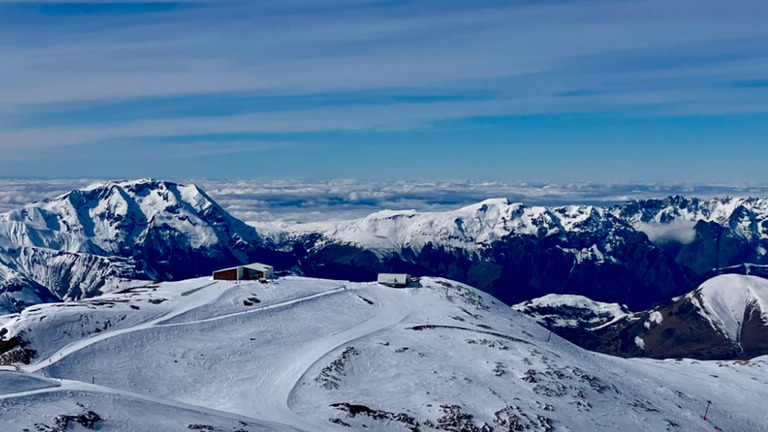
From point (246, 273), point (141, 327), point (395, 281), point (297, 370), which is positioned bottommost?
point (297, 370)

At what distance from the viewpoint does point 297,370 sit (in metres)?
104

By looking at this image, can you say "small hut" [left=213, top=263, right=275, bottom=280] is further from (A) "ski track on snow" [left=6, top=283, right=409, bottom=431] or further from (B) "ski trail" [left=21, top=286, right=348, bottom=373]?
(A) "ski track on snow" [left=6, top=283, right=409, bottom=431]

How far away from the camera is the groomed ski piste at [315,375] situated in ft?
262

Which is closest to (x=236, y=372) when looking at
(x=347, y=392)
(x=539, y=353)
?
A: (x=347, y=392)

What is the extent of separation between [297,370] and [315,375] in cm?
378

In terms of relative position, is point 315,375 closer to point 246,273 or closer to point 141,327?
point 141,327

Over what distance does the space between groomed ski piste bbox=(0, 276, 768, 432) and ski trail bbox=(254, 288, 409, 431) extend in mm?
311

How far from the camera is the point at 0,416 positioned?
65.1 meters

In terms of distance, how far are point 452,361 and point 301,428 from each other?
36841 millimetres

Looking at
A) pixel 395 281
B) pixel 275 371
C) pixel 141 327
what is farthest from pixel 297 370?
pixel 395 281

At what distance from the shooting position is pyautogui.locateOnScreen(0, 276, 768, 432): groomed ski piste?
262 ft

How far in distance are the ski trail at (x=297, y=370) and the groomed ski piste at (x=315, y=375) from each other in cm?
31

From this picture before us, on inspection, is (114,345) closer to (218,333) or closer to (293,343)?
(218,333)

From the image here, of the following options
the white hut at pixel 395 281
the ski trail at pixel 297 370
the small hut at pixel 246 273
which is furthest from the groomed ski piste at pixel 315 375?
the white hut at pixel 395 281
